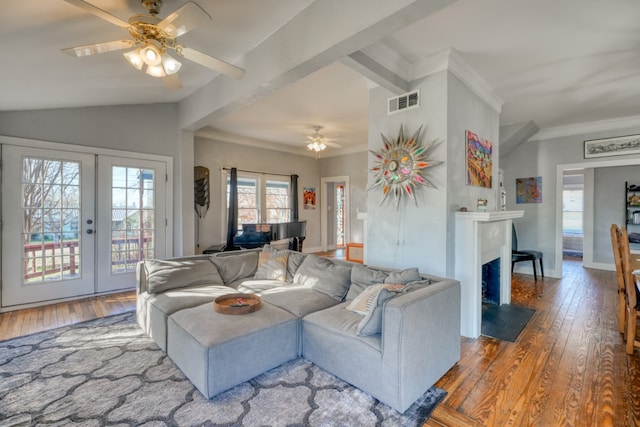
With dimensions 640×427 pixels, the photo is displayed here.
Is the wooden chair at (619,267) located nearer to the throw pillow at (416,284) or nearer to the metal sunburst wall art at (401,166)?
the metal sunburst wall art at (401,166)

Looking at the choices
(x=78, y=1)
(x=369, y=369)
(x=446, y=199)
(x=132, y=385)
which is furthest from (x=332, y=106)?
(x=132, y=385)

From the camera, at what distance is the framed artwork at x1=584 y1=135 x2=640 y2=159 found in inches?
189

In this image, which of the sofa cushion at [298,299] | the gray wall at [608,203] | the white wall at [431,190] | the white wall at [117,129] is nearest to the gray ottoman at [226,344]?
the sofa cushion at [298,299]

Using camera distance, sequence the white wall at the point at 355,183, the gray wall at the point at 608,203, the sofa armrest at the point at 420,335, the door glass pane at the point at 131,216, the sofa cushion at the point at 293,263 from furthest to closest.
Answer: the white wall at the point at 355,183 < the gray wall at the point at 608,203 < the door glass pane at the point at 131,216 < the sofa cushion at the point at 293,263 < the sofa armrest at the point at 420,335

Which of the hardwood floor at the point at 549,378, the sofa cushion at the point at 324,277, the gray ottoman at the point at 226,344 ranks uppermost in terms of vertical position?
the sofa cushion at the point at 324,277

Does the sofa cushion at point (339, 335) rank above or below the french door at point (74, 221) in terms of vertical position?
below

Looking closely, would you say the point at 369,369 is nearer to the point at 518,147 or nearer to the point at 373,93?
the point at 373,93

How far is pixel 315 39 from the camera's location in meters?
2.24

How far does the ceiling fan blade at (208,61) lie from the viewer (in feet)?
7.39

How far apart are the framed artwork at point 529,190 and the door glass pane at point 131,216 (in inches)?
257

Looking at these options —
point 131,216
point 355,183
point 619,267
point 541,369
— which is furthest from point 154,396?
point 355,183

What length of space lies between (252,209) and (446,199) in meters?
4.70

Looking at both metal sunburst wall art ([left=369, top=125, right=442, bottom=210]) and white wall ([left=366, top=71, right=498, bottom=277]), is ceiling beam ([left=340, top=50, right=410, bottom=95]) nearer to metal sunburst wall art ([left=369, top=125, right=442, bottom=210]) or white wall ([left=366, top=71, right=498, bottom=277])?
white wall ([left=366, top=71, right=498, bottom=277])

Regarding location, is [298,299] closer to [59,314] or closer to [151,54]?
[151,54]
